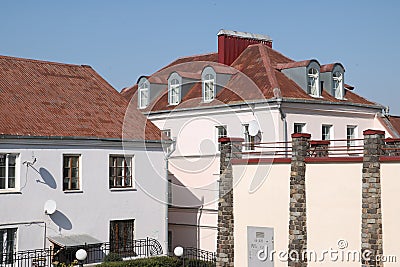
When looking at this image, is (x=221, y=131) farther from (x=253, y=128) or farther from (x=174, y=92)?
(x=174, y=92)

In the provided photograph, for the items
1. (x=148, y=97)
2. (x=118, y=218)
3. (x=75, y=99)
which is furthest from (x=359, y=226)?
(x=148, y=97)

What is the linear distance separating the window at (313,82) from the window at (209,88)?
4.76m

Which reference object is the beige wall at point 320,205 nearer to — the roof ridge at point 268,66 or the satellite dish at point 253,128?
the satellite dish at point 253,128

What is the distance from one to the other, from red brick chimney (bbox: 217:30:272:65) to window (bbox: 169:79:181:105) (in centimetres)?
263

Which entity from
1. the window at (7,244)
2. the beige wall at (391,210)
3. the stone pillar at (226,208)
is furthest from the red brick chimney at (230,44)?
the beige wall at (391,210)

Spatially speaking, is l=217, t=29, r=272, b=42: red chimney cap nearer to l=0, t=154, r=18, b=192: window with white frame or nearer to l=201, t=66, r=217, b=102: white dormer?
l=201, t=66, r=217, b=102: white dormer

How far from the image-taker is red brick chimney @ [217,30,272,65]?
34094mm

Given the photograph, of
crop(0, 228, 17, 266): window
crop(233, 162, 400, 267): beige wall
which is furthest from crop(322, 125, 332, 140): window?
crop(0, 228, 17, 266): window

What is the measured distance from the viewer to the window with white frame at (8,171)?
22.7 m

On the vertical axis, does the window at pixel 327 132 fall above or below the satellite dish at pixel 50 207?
above

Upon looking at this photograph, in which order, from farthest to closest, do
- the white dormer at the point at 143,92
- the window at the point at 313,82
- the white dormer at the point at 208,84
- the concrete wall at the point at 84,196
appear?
the white dormer at the point at 143,92 → the white dormer at the point at 208,84 → the window at the point at 313,82 → the concrete wall at the point at 84,196

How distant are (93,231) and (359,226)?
1075 centimetres

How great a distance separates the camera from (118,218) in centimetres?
2573

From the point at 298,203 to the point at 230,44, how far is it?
15638mm
